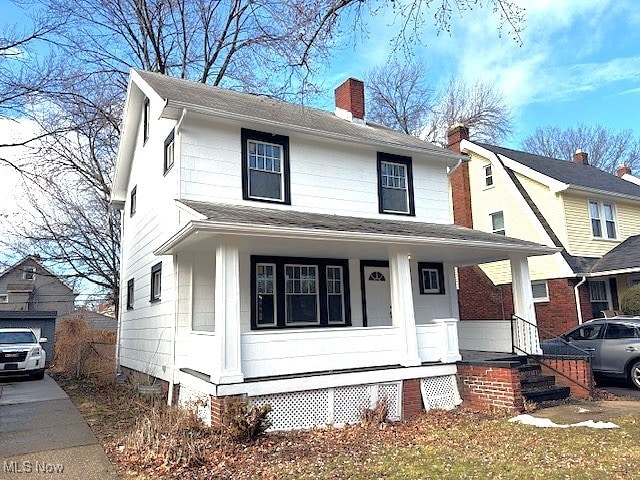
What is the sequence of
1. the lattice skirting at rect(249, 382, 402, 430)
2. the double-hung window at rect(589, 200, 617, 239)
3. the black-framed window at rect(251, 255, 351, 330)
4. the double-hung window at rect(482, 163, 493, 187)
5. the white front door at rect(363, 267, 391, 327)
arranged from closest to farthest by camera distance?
the lattice skirting at rect(249, 382, 402, 430), the black-framed window at rect(251, 255, 351, 330), the white front door at rect(363, 267, 391, 327), the double-hung window at rect(589, 200, 617, 239), the double-hung window at rect(482, 163, 493, 187)

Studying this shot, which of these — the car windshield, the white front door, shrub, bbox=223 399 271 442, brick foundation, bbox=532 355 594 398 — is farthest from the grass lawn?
the car windshield

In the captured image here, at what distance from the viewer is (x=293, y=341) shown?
837cm

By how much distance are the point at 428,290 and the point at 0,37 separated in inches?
593

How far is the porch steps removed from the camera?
9.52m

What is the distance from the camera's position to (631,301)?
15.6 meters

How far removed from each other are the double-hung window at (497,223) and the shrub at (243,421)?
15.2m

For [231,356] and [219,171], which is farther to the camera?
[219,171]

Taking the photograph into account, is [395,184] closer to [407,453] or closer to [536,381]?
[536,381]

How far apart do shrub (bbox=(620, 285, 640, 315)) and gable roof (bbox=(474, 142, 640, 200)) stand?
4096 millimetres

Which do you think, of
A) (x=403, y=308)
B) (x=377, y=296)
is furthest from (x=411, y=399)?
(x=377, y=296)

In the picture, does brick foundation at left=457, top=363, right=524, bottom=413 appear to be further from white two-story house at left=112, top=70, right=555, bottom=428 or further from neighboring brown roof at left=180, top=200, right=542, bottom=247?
neighboring brown roof at left=180, top=200, right=542, bottom=247

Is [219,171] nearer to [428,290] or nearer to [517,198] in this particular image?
[428,290]

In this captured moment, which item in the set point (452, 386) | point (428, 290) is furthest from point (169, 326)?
point (428, 290)

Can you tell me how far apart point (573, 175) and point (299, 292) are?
15588 millimetres
